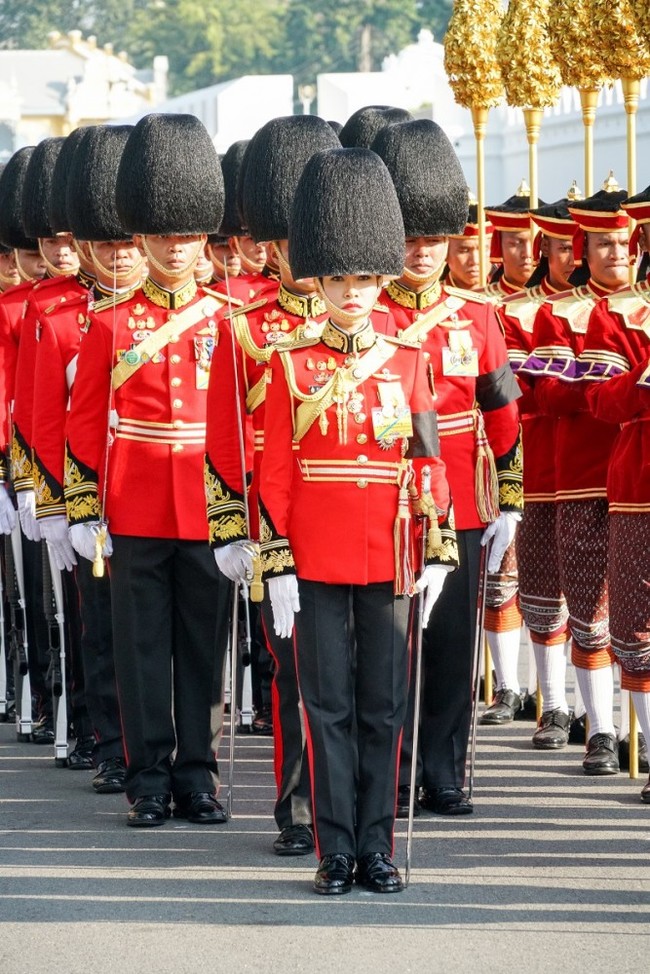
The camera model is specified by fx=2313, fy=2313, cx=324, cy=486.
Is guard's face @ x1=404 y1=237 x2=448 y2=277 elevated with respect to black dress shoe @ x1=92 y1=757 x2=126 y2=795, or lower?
elevated

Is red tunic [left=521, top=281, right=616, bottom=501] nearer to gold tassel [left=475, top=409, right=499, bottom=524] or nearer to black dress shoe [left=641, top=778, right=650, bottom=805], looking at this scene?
gold tassel [left=475, top=409, right=499, bottom=524]

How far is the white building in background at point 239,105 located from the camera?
148 feet

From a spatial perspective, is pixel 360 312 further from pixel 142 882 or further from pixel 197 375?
pixel 142 882

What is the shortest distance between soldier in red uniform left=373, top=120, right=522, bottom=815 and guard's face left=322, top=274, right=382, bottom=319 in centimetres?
98

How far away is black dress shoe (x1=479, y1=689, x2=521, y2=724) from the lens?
9.37m

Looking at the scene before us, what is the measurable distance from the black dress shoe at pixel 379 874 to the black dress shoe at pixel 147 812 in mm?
1107

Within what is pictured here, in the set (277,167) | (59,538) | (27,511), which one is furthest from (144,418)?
(27,511)

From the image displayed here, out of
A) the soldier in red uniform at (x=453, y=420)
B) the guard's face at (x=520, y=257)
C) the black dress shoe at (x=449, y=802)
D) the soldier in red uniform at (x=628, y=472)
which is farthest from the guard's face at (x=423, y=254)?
the guard's face at (x=520, y=257)

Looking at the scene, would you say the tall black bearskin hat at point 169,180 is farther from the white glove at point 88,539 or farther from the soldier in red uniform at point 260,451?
the white glove at point 88,539

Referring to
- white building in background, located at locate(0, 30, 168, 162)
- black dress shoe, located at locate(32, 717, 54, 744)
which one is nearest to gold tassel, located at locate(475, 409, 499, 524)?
black dress shoe, located at locate(32, 717, 54, 744)

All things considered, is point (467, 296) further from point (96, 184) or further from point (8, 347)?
point (8, 347)

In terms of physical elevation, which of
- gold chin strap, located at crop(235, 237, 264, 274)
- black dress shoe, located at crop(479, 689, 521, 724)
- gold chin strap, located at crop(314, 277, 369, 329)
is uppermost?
gold chin strap, located at crop(235, 237, 264, 274)

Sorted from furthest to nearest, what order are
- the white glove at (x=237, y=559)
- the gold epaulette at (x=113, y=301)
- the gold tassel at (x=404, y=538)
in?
the gold epaulette at (x=113, y=301) < the white glove at (x=237, y=559) < the gold tassel at (x=404, y=538)

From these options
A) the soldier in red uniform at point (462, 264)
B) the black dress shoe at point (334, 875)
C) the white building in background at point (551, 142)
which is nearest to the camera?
the black dress shoe at point (334, 875)
